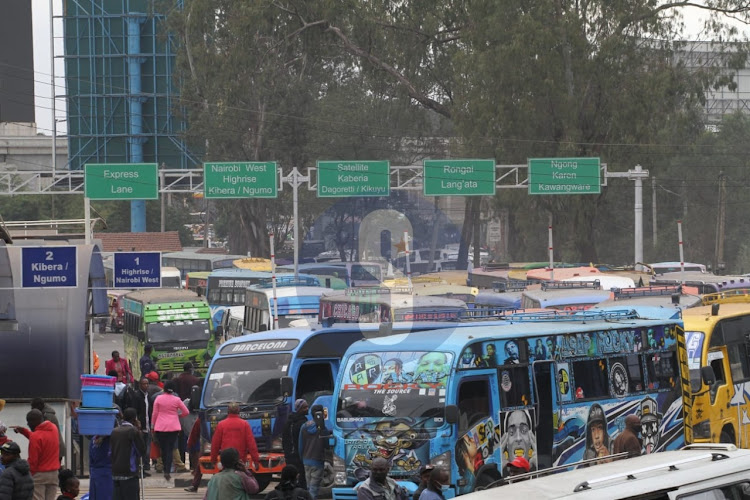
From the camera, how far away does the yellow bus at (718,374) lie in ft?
55.9

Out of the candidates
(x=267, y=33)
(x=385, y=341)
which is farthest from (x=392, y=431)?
(x=267, y=33)

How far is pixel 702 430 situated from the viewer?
17.0 m

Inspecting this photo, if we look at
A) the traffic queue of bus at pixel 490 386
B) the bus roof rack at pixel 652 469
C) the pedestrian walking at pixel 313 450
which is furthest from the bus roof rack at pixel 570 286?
the bus roof rack at pixel 652 469

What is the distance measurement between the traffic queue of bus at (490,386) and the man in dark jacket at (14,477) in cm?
354

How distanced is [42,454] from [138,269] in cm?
1348

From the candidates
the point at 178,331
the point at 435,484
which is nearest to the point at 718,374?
the point at 435,484

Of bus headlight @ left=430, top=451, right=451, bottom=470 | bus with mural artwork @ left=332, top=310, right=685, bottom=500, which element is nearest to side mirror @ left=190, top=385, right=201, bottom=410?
bus with mural artwork @ left=332, top=310, right=685, bottom=500

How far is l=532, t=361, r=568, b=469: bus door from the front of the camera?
1419 cm

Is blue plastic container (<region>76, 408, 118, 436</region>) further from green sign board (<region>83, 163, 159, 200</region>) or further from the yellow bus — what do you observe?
green sign board (<region>83, 163, 159, 200</region>)

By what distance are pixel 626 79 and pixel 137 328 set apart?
2450 centimetres

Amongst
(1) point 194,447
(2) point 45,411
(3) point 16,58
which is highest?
(3) point 16,58

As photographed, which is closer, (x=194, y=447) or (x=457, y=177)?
(x=194, y=447)

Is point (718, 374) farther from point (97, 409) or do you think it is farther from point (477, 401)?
point (97, 409)

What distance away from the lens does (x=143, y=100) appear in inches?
3174
